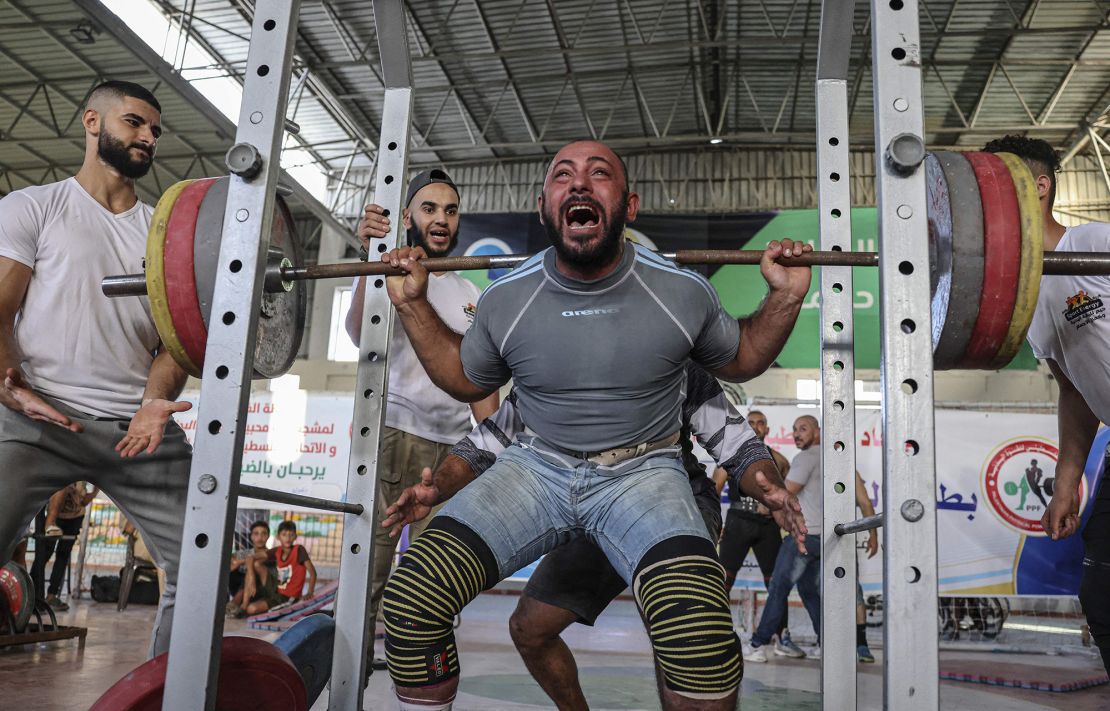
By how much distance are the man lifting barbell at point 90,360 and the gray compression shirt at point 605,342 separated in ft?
2.58

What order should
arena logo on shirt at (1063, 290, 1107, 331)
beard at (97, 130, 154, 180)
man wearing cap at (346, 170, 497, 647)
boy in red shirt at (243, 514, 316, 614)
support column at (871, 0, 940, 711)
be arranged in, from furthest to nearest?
boy in red shirt at (243, 514, 316, 614) → man wearing cap at (346, 170, 497, 647) → beard at (97, 130, 154, 180) → arena logo on shirt at (1063, 290, 1107, 331) → support column at (871, 0, 940, 711)

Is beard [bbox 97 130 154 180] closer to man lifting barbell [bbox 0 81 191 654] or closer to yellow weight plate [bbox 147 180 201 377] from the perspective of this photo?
man lifting barbell [bbox 0 81 191 654]

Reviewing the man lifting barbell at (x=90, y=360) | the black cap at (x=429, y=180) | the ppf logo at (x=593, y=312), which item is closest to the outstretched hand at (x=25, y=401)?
the man lifting barbell at (x=90, y=360)

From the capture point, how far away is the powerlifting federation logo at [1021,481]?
547 centimetres


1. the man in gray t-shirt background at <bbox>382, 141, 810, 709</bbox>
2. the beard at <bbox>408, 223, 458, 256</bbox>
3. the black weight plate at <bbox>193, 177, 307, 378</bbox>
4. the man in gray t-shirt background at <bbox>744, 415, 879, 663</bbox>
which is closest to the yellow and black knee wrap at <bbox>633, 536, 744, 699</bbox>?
the man in gray t-shirt background at <bbox>382, 141, 810, 709</bbox>

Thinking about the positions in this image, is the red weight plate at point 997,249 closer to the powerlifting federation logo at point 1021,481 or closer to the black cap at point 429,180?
the black cap at point 429,180

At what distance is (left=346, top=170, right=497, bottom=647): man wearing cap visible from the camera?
2775 millimetres

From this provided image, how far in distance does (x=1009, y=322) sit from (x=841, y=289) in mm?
643

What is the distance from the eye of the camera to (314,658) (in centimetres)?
180

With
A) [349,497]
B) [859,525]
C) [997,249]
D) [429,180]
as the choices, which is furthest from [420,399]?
[997,249]

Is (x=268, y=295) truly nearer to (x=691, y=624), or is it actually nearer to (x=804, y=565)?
(x=691, y=624)

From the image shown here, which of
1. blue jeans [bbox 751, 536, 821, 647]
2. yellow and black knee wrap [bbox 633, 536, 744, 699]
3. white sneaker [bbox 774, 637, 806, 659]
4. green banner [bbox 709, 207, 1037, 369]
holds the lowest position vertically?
white sneaker [bbox 774, 637, 806, 659]

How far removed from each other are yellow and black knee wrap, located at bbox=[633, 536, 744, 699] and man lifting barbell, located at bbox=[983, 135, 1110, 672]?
121 cm

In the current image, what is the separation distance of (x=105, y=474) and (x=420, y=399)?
3.41 ft
